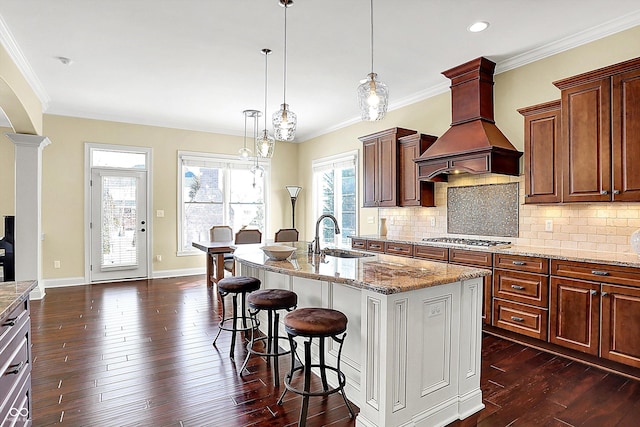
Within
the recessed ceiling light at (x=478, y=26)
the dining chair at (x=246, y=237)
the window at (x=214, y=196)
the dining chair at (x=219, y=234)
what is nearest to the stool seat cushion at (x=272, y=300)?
the recessed ceiling light at (x=478, y=26)

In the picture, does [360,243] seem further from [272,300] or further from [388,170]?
[272,300]

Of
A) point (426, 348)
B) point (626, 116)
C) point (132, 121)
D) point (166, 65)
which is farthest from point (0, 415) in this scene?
point (132, 121)

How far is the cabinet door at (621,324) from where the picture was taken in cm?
260

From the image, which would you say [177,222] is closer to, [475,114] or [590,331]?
[475,114]

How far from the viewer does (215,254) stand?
5406 mm

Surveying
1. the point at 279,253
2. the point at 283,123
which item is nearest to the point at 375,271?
the point at 279,253

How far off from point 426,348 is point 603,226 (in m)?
2.41

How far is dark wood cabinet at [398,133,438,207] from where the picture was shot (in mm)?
4688

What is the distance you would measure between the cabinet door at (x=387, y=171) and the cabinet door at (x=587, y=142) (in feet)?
6.82

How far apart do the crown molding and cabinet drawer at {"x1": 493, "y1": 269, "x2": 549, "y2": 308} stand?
5.10 metres

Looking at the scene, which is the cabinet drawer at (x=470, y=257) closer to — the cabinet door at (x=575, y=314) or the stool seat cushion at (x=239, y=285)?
the cabinet door at (x=575, y=314)

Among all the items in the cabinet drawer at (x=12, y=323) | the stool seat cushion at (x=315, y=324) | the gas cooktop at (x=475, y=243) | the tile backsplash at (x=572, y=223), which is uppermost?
the tile backsplash at (x=572, y=223)

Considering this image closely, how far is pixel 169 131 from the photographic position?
22.1 feet

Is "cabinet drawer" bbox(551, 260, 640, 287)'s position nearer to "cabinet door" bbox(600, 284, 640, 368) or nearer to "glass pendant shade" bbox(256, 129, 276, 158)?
"cabinet door" bbox(600, 284, 640, 368)
